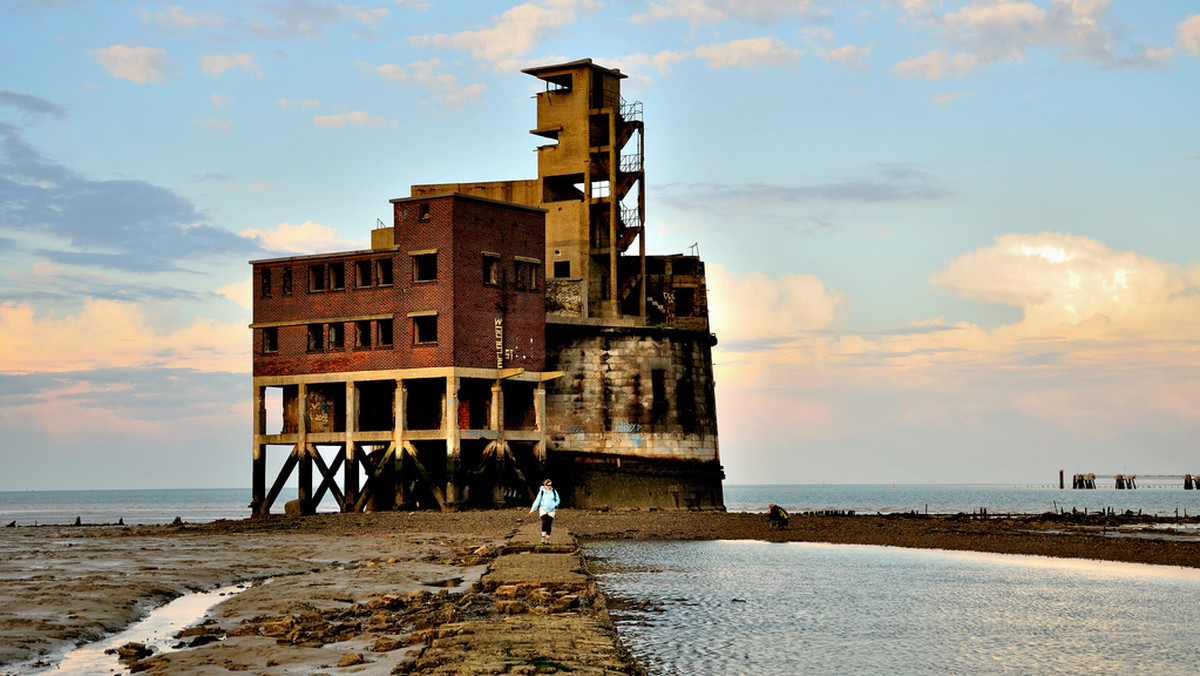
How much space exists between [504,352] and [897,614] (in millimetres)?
30834

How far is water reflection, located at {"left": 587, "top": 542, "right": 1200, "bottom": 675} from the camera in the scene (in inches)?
707

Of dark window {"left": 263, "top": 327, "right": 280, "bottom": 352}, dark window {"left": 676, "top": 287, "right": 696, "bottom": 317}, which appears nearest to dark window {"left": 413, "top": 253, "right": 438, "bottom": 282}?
Answer: dark window {"left": 263, "top": 327, "right": 280, "bottom": 352}

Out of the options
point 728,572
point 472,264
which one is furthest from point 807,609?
point 472,264

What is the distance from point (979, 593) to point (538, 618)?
14.4 metres

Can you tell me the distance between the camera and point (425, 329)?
51.5 metres

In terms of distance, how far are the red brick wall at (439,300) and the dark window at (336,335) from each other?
Answer: 353mm

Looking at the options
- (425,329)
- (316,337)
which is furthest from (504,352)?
(316,337)

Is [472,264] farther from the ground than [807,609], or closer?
farther from the ground

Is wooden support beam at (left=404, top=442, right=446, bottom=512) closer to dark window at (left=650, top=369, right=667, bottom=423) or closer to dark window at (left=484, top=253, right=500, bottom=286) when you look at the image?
dark window at (left=484, top=253, right=500, bottom=286)

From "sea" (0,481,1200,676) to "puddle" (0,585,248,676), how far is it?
7.02 m

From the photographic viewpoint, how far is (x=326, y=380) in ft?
172

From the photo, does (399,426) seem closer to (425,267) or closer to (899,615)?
(425,267)

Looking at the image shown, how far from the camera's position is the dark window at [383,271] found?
52.3 m

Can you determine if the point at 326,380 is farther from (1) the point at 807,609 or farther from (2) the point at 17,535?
(1) the point at 807,609
